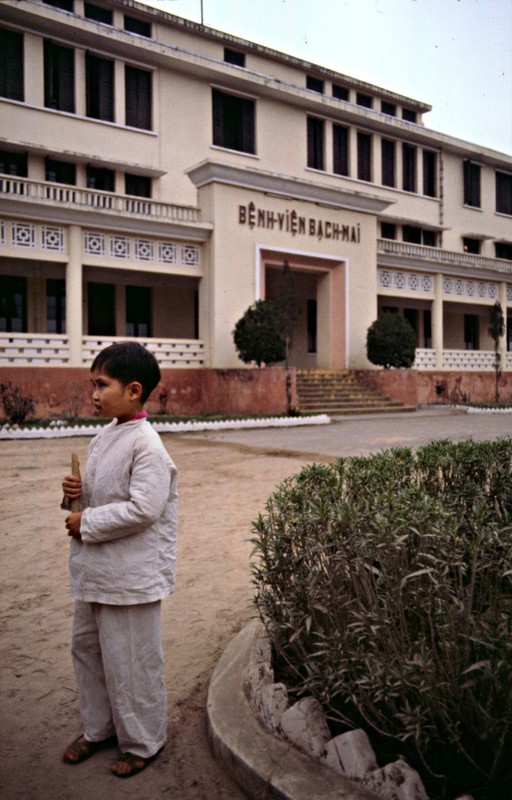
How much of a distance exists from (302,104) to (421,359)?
32.0 ft

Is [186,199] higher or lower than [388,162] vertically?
lower

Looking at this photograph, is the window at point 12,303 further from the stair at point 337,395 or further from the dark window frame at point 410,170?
the dark window frame at point 410,170

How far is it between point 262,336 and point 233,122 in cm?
935

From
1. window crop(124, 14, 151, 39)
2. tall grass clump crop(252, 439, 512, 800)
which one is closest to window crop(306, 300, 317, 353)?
window crop(124, 14, 151, 39)

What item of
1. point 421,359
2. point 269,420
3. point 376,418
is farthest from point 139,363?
point 421,359

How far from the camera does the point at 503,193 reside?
31.3 m

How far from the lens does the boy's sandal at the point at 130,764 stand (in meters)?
2.26

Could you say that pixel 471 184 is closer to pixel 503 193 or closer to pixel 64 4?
pixel 503 193

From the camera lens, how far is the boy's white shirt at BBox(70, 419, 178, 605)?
7.34 feet

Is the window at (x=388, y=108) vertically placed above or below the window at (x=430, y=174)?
above

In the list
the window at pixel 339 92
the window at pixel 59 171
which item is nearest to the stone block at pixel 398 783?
the window at pixel 59 171

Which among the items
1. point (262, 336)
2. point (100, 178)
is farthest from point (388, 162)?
point (262, 336)

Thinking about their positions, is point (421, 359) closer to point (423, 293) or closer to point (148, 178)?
point (423, 293)

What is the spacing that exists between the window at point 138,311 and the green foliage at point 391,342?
6.97m
